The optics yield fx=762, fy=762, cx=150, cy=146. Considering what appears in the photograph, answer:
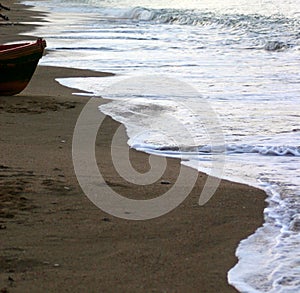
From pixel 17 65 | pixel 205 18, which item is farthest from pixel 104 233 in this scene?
pixel 205 18

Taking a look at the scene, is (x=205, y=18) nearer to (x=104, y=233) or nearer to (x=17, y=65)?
(x=17, y=65)

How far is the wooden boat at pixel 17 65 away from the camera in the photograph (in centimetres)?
984

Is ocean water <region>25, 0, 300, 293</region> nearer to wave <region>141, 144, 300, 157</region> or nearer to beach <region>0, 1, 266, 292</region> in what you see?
wave <region>141, 144, 300, 157</region>

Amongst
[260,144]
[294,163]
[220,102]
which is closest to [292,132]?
[260,144]

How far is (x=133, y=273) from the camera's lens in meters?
3.99

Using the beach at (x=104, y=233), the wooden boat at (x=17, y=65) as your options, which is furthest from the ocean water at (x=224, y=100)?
the wooden boat at (x=17, y=65)

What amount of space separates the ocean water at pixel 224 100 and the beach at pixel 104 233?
0.62 feet

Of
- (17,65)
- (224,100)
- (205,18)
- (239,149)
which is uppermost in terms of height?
(17,65)

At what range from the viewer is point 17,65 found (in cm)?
1001

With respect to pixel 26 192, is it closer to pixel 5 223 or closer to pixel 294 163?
pixel 5 223

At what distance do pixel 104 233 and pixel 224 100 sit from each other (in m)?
6.09

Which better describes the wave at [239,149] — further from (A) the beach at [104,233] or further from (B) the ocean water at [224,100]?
(A) the beach at [104,233]

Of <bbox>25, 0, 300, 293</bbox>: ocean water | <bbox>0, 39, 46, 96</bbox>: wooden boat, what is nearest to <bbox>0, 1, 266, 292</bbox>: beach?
<bbox>25, 0, 300, 293</bbox>: ocean water

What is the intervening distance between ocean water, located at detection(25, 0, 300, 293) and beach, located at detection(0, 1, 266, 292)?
0.19 metres
